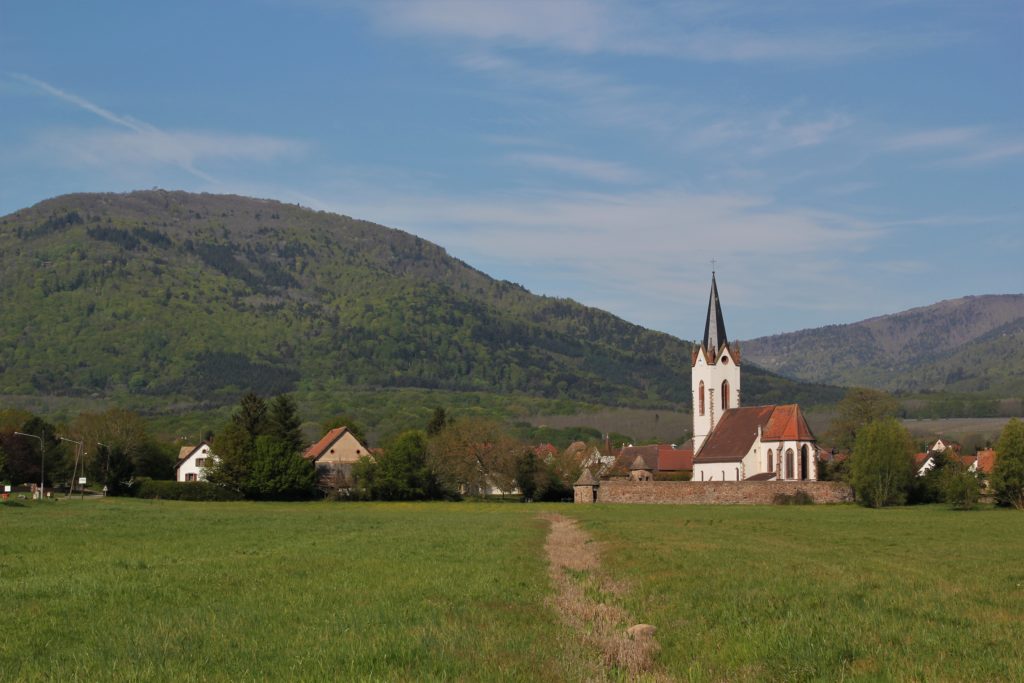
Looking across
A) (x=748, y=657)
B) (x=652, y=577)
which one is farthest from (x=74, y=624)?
(x=652, y=577)

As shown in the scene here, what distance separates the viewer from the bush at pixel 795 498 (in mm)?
91500

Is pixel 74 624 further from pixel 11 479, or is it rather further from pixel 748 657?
pixel 11 479

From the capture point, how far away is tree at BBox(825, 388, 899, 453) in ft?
421

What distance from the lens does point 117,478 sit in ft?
360

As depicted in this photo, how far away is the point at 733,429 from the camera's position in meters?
117

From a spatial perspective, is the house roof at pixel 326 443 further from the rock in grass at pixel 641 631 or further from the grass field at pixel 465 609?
the rock in grass at pixel 641 631

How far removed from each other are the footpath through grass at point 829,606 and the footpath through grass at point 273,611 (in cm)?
222

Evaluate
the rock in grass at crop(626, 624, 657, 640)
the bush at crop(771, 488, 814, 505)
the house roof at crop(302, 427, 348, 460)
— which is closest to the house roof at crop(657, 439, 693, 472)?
the house roof at crop(302, 427, 348, 460)

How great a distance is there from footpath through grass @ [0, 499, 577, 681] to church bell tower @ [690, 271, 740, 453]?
9085cm

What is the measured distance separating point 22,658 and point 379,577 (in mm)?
10522

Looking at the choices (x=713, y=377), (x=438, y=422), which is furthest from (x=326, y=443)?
(x=713, y=377)

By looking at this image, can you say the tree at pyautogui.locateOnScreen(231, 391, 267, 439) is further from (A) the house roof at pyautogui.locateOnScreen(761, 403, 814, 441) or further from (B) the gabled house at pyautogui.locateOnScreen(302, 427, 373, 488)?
(A) the house roof at pyautogui.locateOnScreen(761, 403, 814, 441)

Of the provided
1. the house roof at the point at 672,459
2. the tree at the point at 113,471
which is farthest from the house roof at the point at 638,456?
the tree at the point at 113,471

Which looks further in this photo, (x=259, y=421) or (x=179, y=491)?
(x=259, y=421)
